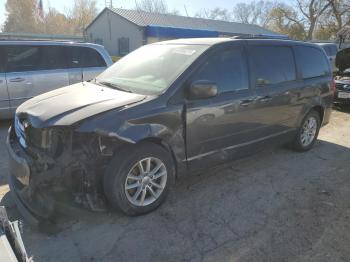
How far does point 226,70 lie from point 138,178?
167cm

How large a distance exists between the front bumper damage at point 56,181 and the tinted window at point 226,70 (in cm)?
148

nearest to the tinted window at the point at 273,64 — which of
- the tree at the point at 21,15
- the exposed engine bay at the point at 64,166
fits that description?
the exposed engine bay at the point at 64,166

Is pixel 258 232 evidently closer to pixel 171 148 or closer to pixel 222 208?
pixel 222 208

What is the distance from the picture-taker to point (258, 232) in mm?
3219

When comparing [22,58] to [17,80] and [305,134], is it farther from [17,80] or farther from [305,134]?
[305,134]

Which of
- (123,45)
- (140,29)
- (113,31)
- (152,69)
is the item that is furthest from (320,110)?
(113,31)

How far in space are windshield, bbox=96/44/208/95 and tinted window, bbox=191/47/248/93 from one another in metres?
0.17

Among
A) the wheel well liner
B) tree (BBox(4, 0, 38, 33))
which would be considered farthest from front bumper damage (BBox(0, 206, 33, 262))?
tree (BBox(4, 0, 38, 33))

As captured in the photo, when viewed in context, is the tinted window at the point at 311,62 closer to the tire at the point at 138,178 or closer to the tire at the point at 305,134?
the tire at the point at 305,134

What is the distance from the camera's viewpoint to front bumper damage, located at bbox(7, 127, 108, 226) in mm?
2949

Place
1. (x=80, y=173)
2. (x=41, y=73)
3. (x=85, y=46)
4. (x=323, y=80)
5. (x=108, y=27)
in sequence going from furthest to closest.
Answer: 1. (x=108, y=27)
2. (x=85, y=46)
3. (x=41, y=73)
4. (x=323, y=80)
5. (x=80, y=173)

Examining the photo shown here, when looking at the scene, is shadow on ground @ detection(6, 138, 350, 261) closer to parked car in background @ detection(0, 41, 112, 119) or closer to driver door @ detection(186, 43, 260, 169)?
driver door @ detection(186, 43, 260, 169)

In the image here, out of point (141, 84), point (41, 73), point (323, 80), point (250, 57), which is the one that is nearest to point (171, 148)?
point (141, 84)

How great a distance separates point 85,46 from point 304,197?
18.4 feet
